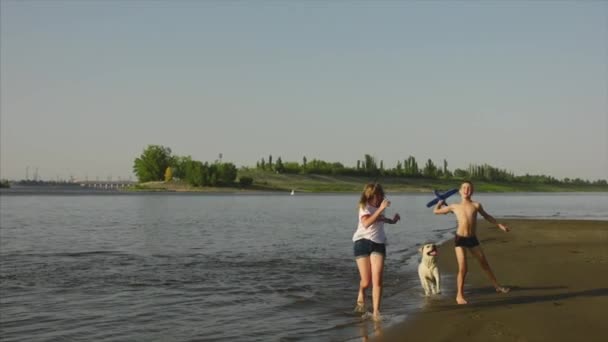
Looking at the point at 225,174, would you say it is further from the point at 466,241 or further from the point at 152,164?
the point at 466,241

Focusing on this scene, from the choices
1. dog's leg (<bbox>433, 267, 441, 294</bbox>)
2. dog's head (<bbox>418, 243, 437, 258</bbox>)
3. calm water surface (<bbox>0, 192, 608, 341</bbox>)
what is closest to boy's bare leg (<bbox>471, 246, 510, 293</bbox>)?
dog's head (<bbox>418, 243, 437, 258</bbox>)

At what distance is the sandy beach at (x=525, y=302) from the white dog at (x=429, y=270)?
0.34m

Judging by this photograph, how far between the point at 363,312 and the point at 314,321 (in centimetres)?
94

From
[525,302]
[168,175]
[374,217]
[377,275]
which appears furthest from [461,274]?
[168,175]

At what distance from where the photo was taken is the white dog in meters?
11.2

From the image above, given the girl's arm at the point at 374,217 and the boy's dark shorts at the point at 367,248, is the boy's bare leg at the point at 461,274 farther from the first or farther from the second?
the girl's arm at the point at 374,217

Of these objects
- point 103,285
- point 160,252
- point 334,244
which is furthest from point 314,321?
point 334,244

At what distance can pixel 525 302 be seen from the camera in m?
10.5

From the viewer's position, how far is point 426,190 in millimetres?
187000

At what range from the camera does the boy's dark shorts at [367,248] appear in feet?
31.7

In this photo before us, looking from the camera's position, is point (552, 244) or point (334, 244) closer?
point (552, 244)

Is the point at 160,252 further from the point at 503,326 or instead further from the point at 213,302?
the point at 503,326

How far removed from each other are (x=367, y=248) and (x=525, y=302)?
3061 mm

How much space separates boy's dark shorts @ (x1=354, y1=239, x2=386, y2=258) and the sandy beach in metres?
1.17
